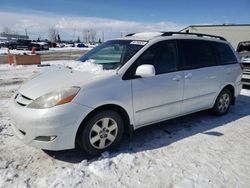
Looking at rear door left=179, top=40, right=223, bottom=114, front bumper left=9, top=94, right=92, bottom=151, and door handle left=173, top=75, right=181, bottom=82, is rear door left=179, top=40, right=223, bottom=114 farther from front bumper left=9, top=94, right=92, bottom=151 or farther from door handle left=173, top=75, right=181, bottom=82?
front bumper left=9, top=94, right=92, bottom=151

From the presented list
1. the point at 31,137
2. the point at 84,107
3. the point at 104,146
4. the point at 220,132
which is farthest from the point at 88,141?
the point at 220,132

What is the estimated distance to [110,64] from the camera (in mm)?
3748

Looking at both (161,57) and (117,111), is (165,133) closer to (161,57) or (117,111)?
(117,111)

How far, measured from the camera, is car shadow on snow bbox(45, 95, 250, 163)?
3481 mm

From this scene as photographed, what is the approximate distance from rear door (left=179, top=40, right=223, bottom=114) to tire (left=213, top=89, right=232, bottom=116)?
265 mm

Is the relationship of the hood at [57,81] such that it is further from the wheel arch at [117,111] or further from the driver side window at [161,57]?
the driver side window at [161,57]

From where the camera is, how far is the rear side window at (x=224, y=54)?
5.11 m

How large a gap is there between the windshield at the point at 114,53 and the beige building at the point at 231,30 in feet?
95.7

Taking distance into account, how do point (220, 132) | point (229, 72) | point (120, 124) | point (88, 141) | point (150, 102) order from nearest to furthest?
point (88, 141) → point (120, 124) → point (150, 102) → point (220, 132) → point (229, 72)

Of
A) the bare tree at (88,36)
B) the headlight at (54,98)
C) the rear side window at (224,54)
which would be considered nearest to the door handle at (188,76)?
the rear side window at (224,54)

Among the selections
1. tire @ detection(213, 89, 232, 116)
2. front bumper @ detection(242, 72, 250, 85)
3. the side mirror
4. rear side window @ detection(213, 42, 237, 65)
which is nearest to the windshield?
the side mirror

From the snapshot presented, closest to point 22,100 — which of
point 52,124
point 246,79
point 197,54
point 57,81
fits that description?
point 57,81

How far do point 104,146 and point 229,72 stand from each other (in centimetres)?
345

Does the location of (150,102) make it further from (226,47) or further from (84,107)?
(226,47)
